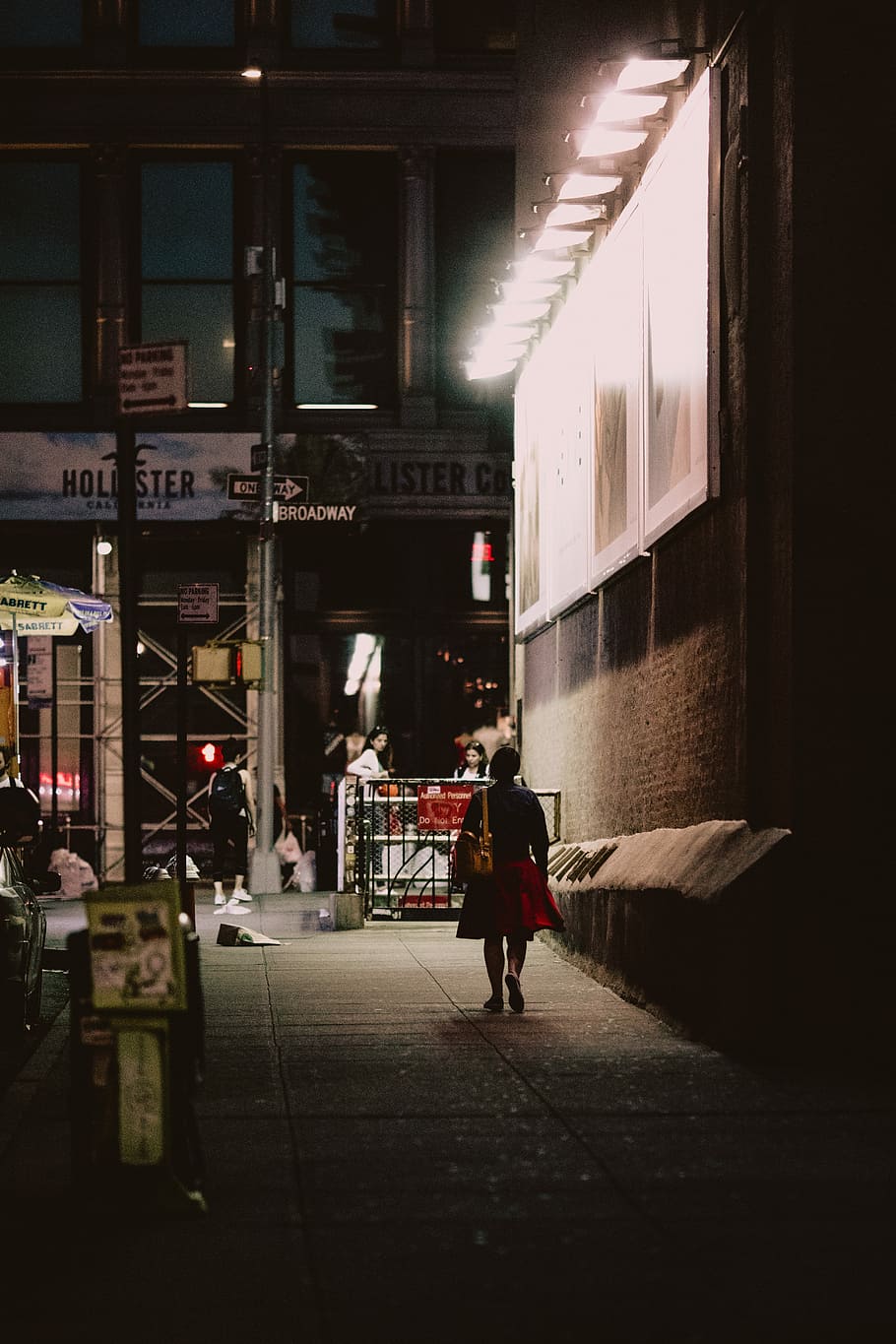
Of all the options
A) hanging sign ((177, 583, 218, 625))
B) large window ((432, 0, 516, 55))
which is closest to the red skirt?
hanging sign ((177, 583, 218, 625))

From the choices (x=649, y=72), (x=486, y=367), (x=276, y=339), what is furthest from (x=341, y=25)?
(x=649, y=72)

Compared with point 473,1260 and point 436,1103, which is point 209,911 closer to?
point 436,1103

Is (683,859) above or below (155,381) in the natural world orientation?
below

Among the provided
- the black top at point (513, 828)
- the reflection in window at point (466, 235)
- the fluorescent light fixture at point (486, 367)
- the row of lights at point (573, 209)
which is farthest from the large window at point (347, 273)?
the black top at point (513, 828)

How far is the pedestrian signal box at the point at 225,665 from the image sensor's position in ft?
64.4

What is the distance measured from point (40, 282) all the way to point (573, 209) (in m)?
13.7

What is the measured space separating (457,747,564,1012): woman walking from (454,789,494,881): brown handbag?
65mm

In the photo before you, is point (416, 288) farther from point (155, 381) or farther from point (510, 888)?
point (155, 381)

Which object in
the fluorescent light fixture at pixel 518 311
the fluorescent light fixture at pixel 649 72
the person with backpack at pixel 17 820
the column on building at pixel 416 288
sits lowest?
the person with backpack at pixel 17 820

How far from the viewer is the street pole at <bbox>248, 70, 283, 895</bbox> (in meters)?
24.1

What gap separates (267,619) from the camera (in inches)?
972

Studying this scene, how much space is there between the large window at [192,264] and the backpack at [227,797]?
23.9ft

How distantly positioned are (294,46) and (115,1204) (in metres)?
23.4

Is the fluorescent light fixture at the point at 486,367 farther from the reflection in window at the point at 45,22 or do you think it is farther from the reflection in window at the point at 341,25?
the reflection in window at the point at 45,22
